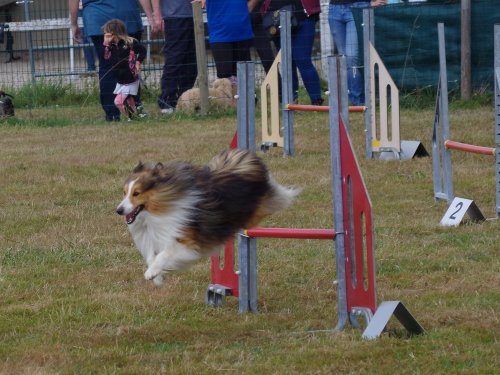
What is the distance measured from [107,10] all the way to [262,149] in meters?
3.48

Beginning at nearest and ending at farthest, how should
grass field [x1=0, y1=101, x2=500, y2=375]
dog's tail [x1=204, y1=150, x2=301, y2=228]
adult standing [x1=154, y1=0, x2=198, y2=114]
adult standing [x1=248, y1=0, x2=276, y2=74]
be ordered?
grass field [x1=0, y1=101, x2=500, y2=375]
dog's tail [x1=204, y1=150, x2=301, y2=228]
adult standing [x1=248, y1=0, x2=276, y2=74]
adult standing [x1=154, y1=0, x2=198, y2=114]

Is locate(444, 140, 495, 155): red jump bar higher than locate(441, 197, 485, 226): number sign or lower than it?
higher

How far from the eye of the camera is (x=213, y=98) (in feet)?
46.9

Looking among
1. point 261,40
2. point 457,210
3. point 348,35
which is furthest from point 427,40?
point 457,210

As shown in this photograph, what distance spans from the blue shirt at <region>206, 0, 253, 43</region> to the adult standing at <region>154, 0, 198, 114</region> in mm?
708

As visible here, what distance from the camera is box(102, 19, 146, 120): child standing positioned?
13438 mm

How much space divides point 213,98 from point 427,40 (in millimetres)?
2813

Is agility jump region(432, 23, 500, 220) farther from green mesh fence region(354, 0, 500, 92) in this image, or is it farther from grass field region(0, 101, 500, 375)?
green mesh fence region(354, 0, 500, 92)

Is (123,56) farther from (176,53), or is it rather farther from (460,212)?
(460,212)

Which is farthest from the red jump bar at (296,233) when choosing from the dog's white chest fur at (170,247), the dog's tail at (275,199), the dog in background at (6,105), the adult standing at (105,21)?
the dog in background at (6,105)

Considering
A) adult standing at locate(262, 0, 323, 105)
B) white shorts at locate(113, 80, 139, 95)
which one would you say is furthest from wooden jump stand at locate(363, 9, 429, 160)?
white shorts at locate(113, 80, 139, 95)

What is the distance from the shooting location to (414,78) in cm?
1436

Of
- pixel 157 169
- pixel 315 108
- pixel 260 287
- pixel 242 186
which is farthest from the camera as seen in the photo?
pixel 315 108

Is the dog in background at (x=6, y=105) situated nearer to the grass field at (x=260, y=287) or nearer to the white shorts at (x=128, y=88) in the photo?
the white shorts at (x=128, y=88)
